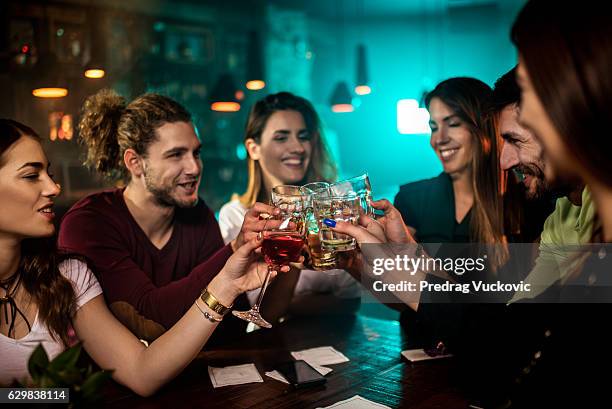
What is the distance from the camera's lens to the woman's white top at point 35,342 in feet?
5.38

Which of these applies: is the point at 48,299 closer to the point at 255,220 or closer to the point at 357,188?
the point at 255,220

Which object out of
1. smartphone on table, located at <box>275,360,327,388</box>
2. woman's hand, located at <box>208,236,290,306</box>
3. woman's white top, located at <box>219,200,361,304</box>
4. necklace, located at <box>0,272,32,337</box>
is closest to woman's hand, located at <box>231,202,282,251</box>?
woman's hand, located at <box>208,236,290,306</box>

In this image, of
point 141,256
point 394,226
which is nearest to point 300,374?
point 394,226

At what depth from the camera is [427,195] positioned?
112 inches

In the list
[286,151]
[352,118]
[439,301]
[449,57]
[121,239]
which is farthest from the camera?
[352,118]

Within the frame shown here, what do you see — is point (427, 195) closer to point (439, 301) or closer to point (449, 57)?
point (439, 301)

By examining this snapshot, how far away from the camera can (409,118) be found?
560 centimetres

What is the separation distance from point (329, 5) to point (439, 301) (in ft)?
15.4

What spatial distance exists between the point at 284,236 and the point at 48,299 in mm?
756

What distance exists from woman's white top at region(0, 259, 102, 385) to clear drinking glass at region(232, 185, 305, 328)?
→ 51 centimetres

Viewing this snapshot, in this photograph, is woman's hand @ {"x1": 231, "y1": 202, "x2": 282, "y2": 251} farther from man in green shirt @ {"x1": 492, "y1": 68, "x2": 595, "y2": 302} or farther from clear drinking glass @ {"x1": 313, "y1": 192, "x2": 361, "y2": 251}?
man in green shirt @ {"x1": 492, "y1": 68, "x2": 595, "y2": 302}

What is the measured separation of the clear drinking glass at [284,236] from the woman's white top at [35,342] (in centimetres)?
51

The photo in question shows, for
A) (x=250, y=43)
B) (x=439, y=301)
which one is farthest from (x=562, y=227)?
(x=250, y=43)

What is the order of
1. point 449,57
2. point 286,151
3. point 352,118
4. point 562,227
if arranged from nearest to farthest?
1. point 562,227
2. point 286,151
3. point 449,57
4. point 352,118
